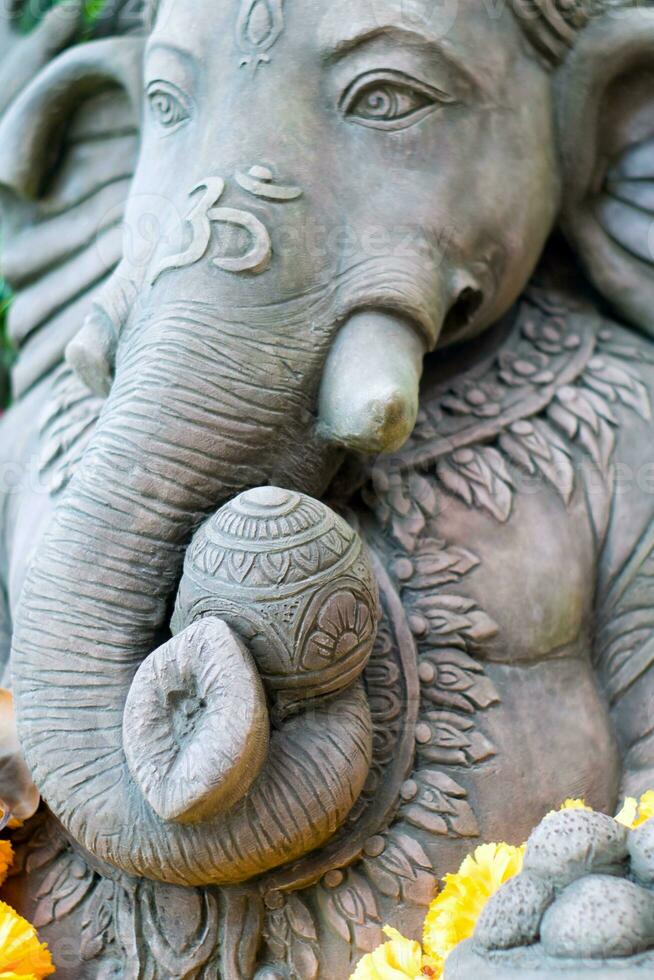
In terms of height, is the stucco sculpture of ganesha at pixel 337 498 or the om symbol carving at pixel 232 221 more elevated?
the om symbol carving at pixel 232 221

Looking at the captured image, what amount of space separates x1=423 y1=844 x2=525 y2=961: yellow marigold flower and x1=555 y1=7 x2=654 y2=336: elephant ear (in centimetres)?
67

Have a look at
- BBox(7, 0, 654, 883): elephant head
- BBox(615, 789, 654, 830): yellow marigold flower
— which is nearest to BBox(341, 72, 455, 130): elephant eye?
BBox(7, 0, 654, 883): elephant head

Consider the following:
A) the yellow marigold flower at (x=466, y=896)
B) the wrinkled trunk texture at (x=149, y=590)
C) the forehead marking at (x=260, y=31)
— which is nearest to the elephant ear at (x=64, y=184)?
the forehead marking at (x=260, y=31)

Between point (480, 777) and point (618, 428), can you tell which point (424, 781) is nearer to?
point (480, 777)

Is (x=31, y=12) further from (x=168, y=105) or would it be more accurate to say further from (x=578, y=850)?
(x=578, y=850)

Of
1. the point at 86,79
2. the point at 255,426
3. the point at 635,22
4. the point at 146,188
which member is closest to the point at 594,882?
the point at 255,426

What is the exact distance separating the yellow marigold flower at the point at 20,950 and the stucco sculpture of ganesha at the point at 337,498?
44mm

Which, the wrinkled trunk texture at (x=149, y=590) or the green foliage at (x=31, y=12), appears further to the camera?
the green foliage at (x=31, y=12)

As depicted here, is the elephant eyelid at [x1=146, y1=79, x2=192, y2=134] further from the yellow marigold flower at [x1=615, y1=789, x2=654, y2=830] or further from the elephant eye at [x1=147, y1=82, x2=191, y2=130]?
the yellow marigold flower at [x1=615, y1=789, x2=654, y2=830]

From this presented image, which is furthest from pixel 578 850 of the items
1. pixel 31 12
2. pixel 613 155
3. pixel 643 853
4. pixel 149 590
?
pixel 31 12

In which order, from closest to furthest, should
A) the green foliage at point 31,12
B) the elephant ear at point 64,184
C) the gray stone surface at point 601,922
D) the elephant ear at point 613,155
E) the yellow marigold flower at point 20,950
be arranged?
the gray stone surface at point 601,922 → the yellow marigold flower at point 20,950 → the elephant ear at point 613,155 → the elephant ear at point 64,184 → the green foliage at point 31,12

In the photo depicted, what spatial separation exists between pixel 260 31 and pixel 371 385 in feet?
1.25

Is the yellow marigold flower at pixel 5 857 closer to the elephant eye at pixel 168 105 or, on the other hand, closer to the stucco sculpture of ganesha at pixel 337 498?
the stucco sculpture of ganesha at pixel 337 498

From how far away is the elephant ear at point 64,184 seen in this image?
5.58ft
